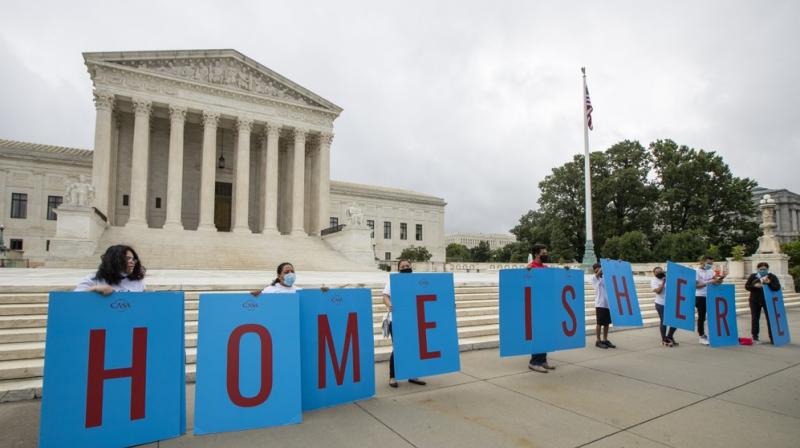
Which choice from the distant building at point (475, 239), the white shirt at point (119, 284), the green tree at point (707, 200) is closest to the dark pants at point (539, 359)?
the white shirt at point (119, 284)

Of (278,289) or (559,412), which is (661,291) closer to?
(559,412)

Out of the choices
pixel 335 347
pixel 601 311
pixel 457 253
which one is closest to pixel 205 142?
pixel 601 311

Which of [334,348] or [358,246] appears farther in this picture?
[358,246]

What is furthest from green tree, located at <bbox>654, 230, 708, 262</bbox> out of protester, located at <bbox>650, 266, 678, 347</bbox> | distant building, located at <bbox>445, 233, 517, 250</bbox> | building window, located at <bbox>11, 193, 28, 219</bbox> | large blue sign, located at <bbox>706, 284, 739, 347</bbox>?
distant building, located at <bbox>445, 233, 517, 250</bbox>

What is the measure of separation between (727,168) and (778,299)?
1740 inches

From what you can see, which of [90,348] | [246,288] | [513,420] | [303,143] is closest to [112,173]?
[303,143]

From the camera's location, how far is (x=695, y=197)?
43781mm

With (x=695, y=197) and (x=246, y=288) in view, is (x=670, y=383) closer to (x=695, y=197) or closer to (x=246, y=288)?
(x=246, y=288)

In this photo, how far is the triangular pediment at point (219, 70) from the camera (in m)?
31.0

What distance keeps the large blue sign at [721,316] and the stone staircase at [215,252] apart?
813 inches

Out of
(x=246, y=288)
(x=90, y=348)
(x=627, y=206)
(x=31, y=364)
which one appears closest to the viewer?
(x=90, y=348)

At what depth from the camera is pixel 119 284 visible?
4258 millimetres

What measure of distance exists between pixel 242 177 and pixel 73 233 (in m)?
13.3

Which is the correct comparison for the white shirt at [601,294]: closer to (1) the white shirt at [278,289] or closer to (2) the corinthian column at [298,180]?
(1) the white shirt at [278,289]
